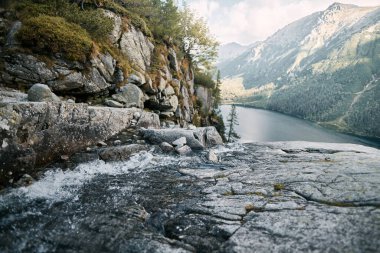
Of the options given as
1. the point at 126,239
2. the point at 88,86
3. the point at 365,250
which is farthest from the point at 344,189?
the point at 88,86

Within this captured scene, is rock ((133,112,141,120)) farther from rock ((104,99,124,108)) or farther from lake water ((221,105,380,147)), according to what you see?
lake water ((221,105,380,147))

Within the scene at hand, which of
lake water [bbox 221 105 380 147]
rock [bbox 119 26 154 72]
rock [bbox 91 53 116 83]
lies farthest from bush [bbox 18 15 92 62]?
lake water [bbox 221 105 380 147]

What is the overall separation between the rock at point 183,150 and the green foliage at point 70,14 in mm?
11601

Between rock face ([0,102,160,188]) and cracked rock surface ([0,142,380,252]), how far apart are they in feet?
3.16

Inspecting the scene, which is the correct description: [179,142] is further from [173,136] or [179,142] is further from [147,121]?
[147,121]

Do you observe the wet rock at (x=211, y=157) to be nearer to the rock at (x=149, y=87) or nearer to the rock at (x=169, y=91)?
the rock at (x=149, y=87)

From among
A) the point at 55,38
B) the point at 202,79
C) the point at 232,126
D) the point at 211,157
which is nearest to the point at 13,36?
the point at 55,38

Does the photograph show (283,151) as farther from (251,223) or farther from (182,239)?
(182,239)

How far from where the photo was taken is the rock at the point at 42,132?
26.8 ft

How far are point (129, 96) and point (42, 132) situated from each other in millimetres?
10794

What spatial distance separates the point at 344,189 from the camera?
314 inches

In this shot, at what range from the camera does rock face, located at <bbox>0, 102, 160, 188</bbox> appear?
8133 mm

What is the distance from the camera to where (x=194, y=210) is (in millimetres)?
7465

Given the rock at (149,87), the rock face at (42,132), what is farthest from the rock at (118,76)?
the rock face at (42,132)
